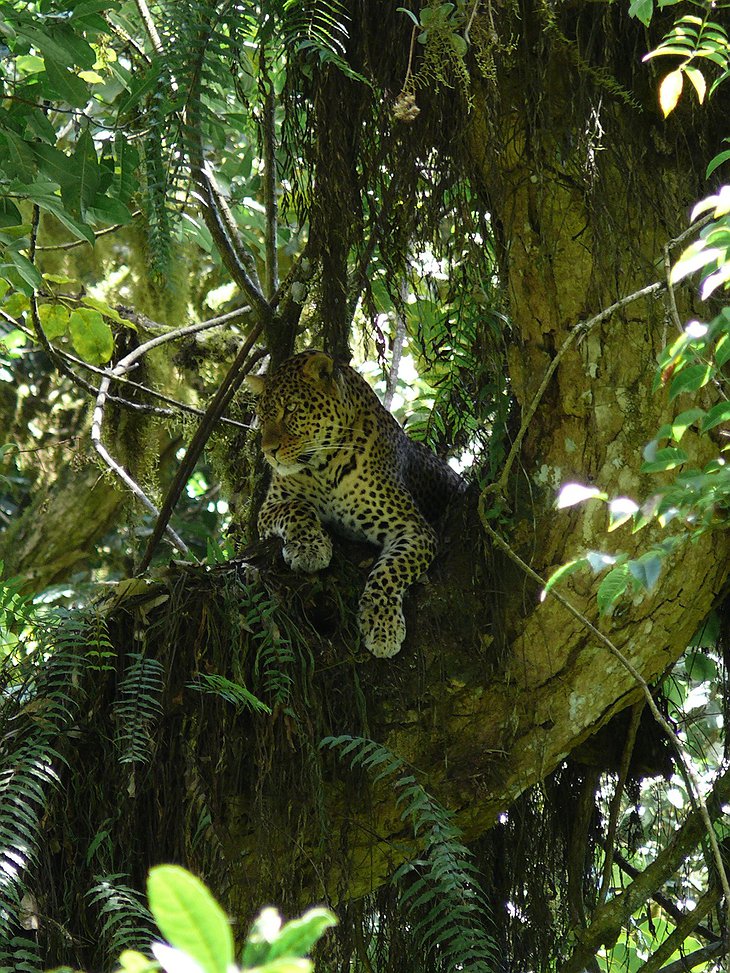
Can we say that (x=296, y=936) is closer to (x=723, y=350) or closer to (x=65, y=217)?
(x=723, y=350)

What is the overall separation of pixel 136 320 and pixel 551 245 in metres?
3.60

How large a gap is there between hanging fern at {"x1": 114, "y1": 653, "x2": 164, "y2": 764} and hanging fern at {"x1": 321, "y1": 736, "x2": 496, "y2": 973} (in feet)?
1.90

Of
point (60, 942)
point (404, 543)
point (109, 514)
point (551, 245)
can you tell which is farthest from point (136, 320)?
point (60, 942)

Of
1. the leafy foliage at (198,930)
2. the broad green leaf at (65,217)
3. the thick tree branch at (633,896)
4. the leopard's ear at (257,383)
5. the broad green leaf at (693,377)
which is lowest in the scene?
the leafy foliage at (198,930)

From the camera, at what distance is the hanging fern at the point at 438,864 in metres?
3.59

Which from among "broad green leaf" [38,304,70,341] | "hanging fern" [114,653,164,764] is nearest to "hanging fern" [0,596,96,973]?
"hanging fern" [114,653,164,764]

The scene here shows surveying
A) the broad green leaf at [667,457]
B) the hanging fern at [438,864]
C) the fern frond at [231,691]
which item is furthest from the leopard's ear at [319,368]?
the broad green leaf at [667,457]

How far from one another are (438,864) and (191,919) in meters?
2.69

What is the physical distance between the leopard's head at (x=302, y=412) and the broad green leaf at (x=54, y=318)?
1.00 m

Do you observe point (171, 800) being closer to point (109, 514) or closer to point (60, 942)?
point (60, 942)

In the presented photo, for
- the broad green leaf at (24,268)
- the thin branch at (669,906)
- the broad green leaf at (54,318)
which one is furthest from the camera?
the broad green leaf at (54,318)

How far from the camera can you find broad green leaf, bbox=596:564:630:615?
262 cm

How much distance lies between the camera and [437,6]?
3777mm

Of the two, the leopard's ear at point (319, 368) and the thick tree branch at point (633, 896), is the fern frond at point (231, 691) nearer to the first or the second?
the thick tree branch at point (633, 896)
